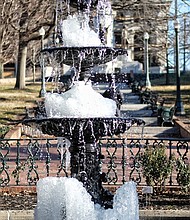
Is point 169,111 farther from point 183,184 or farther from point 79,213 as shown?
point 79,213

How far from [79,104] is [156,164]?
3541 millimetres

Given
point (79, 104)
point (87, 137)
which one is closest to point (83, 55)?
point (79, 104)

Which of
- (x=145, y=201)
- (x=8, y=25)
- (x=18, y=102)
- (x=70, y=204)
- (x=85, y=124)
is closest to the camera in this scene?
(x=85, y=124)

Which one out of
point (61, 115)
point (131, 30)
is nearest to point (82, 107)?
point (61, 115)

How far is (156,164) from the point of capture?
1034 centimetres

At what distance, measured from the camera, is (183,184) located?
33.4 feet

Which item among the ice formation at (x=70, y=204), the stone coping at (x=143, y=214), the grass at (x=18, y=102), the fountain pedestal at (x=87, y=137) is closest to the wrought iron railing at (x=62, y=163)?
the stone coping at (x=143, y=214)

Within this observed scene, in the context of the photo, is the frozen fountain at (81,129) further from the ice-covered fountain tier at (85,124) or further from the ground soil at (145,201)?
the ground soil at (145,201)

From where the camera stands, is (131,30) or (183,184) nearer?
(183,184)

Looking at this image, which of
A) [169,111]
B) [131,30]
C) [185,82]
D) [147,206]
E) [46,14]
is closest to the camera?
[147,206]

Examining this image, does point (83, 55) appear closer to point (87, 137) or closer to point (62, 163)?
point (87, 137)

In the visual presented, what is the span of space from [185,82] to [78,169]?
3941 centimetres

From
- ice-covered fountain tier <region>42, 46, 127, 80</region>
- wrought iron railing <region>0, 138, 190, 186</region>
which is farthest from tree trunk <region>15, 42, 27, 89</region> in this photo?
ice-covered fountain tier <region>42, 46, 127, 80</region>

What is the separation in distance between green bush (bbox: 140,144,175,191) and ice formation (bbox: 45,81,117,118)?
308 cm
